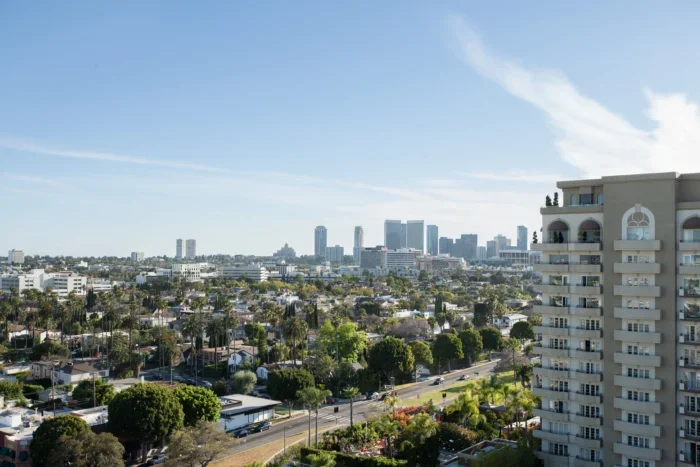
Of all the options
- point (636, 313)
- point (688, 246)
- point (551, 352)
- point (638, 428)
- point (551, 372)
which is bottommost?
point (638, 428)

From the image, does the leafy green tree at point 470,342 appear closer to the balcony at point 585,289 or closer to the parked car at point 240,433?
the parked car at point 240,433

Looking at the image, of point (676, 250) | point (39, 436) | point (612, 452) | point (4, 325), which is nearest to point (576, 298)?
point (676, 250)

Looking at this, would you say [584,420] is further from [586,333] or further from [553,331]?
[553,331]

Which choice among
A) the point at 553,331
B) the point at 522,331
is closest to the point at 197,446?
the point at 553,331

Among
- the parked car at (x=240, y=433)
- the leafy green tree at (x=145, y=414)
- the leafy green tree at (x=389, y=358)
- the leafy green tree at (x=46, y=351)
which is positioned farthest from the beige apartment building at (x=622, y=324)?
the leafy green tree at (x=46, y=351)

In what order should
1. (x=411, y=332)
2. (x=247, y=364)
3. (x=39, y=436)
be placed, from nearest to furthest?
(x=39, y=436)
(x=247, y=364)
(x=411, y=332)

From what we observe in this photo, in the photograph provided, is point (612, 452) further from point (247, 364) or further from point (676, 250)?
point (247, 364)

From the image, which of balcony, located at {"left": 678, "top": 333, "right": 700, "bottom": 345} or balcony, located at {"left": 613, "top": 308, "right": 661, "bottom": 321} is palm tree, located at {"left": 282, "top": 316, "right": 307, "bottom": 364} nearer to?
balcony, located at {"left": 613, "top": 308, "right": 661, "bottom": 321}
